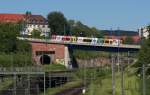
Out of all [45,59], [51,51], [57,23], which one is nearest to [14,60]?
[45,59]

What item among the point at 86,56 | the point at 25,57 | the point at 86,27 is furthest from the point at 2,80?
the point at 86,27

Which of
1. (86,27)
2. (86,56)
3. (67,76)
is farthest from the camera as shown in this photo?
(86,27)

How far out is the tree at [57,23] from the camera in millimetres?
172625

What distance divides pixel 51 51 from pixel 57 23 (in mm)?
42141

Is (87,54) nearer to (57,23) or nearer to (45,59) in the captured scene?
(45,59)

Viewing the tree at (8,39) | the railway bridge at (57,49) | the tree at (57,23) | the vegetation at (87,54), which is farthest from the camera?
the tree at (57,23)

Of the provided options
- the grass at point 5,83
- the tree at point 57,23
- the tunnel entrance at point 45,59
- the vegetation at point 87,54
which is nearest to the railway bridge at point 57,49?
the tunnel entrance at point 45,59

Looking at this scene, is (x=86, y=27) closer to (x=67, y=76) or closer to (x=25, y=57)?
(x=25, y=57)

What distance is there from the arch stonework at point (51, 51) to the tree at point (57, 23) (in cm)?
3703

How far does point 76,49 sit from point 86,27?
2115 inches

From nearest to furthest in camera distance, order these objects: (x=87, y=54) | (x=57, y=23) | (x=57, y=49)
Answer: (x=57, y=49)
(x=87, y=54)
(x=57, y=23)

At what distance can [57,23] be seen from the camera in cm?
17462

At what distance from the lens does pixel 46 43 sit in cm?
13288

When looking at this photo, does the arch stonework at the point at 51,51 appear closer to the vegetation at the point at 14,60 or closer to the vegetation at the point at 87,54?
the vegetation at the point at 87,54
